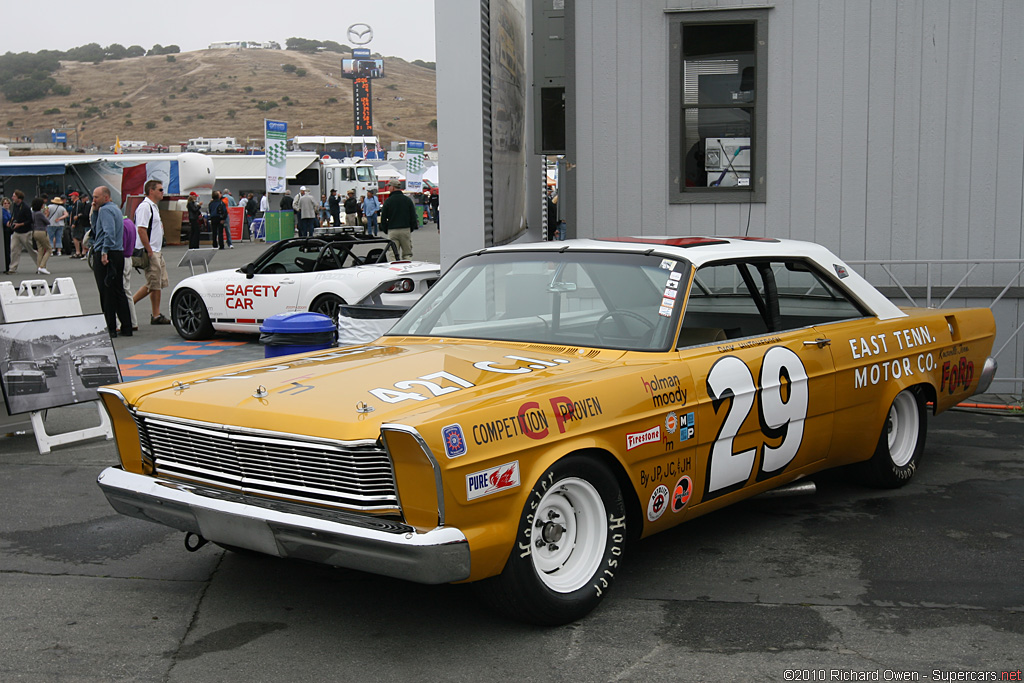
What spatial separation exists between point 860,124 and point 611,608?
6399mm

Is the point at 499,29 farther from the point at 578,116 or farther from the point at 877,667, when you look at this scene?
the point at 877,667

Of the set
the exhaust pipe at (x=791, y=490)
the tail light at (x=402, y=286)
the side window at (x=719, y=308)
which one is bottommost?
the exhaust pipe at (x=791, y=490)

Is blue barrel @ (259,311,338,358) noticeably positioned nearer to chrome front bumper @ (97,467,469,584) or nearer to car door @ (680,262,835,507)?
chrome front bumper @ (97,467,469,584)

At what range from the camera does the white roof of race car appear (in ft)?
16.1

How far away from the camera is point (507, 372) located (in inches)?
163

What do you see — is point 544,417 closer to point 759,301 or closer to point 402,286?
point 759,301

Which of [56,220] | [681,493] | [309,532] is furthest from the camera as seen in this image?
[56,220]

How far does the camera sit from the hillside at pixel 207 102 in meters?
129

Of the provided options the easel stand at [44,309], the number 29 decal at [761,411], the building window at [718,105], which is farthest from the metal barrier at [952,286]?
the easel stand at [44,309]

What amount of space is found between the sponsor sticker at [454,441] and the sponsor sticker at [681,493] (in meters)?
1.21

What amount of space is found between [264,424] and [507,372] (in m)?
1.00

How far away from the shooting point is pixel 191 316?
42.9ft

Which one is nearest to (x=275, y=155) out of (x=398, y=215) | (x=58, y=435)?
(x=398, y=215)

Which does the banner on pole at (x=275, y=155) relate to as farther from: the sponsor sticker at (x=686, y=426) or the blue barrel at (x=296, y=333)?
the sponsor sticker at (x=686, y=426)
